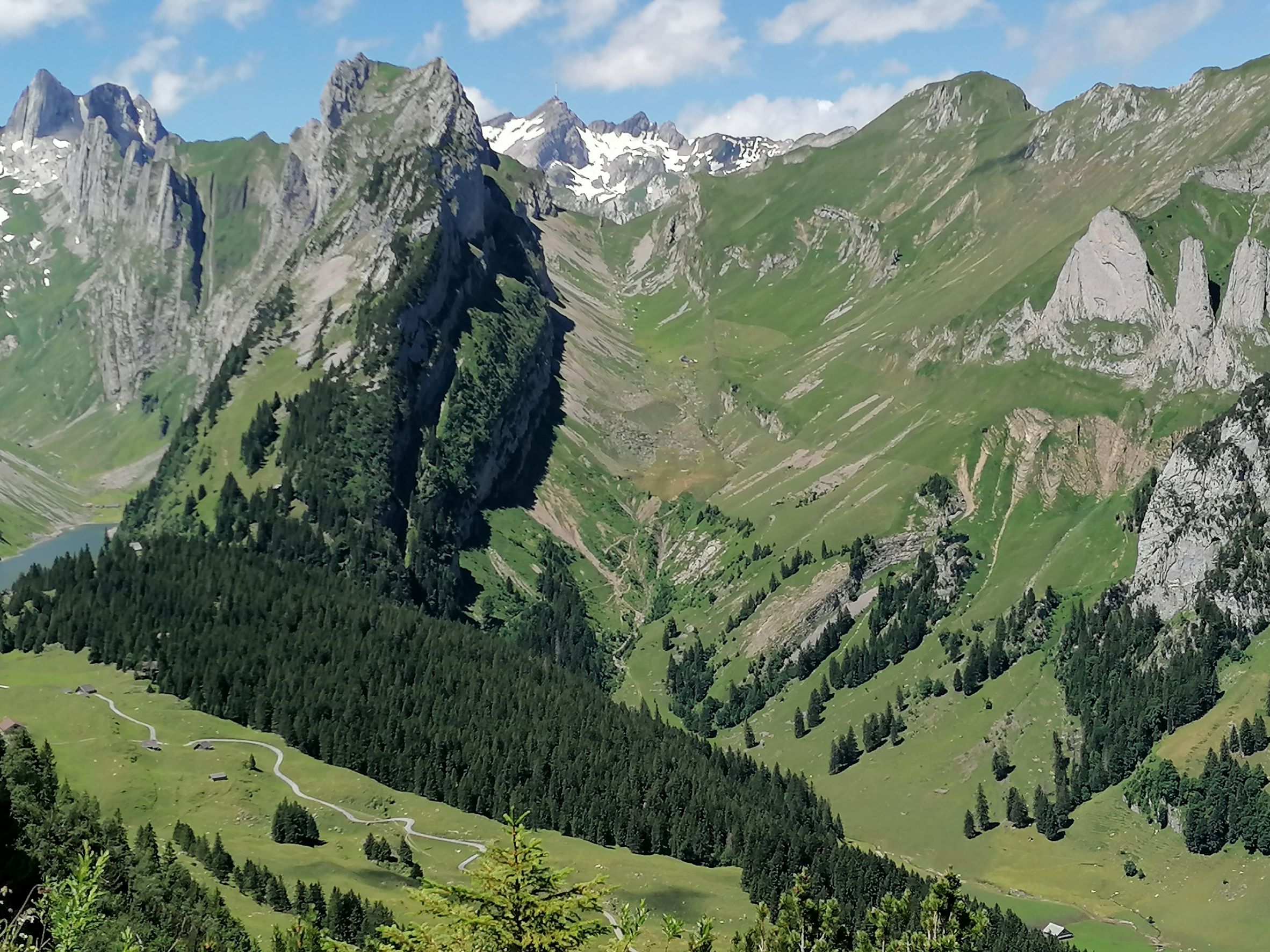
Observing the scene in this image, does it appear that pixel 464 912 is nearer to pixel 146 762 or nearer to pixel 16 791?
pixel 16 791

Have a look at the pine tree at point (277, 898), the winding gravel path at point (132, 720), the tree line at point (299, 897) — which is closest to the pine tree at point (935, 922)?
the tree line at point (299, 897)

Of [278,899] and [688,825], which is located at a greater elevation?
[688,825]

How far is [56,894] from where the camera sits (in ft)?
113

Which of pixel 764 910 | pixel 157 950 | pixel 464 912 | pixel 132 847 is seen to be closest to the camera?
pixel 464 912

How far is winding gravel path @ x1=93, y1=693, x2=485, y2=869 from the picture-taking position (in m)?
161

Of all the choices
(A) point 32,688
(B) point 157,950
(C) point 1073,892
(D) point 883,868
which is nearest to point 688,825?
(D) point 883,868

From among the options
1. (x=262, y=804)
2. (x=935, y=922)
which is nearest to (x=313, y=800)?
(x=262, y=804)

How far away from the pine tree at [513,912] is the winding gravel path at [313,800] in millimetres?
106736

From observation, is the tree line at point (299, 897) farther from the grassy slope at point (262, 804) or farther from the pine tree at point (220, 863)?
the grassy slope at point (262, 804)

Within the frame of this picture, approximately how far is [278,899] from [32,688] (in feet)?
287

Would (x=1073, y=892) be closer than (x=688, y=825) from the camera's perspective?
No

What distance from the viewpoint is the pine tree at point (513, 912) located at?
41906mm

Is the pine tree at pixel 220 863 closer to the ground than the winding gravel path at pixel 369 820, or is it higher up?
closer to the ground

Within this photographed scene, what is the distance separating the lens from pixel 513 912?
139 ft
